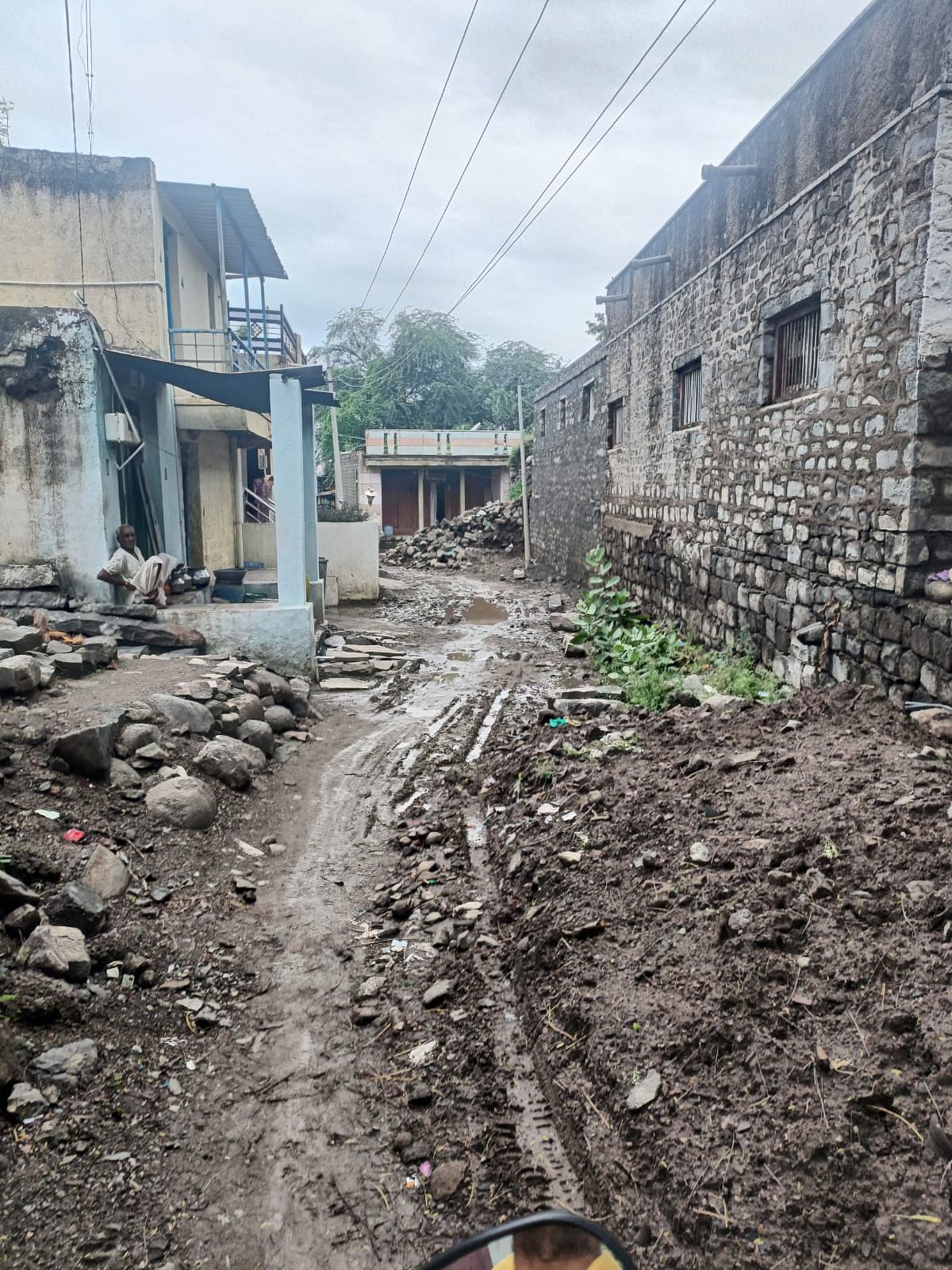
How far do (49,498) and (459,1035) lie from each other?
804 centimetres

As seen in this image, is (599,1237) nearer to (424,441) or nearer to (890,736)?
(890,736)

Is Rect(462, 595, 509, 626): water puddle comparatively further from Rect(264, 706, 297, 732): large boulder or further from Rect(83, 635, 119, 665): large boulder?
Rect(83, 635, 119, 665): large boulder

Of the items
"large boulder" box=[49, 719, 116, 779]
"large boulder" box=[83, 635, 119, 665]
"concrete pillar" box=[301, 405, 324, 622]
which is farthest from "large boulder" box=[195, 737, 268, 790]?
"concrete pillar" box=[301, 405, 324, 622]

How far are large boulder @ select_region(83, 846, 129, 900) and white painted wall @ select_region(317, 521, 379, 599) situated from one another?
12861 mm

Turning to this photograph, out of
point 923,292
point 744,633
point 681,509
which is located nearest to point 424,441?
point 681,509

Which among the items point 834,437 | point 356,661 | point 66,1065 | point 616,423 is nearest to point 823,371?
point 834,437

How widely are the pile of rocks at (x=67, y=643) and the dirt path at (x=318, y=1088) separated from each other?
2326 millimetres

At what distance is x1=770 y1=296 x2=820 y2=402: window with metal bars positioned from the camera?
6871 millimetres

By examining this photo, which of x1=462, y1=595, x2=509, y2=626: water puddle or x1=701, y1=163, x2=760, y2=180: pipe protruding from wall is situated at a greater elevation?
x1=701, y1=163, x2=760, y2=180: pipe protruding from wall

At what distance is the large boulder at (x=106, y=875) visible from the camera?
434 cm

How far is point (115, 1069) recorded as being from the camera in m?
3.28

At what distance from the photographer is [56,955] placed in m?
3.54

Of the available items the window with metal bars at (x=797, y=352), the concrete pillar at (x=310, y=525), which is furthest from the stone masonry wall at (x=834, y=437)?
the concrete pillar at (x=310, y=525)

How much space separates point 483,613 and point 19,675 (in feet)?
35.2
